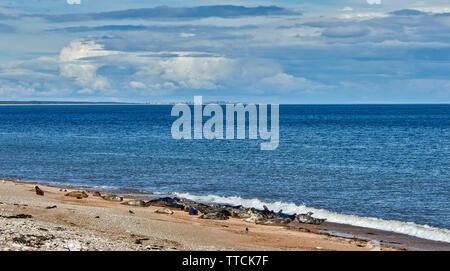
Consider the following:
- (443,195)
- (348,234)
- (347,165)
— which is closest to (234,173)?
(347,165)

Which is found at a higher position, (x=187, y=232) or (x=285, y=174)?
(x=187, y=232)

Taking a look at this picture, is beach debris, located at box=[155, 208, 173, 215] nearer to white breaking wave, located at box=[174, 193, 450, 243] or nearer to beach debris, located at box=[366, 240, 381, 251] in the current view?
white breaking wave, located at box=[174, 193, 450, 243]

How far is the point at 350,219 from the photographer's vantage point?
79.7 ft

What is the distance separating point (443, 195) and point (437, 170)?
11.4m

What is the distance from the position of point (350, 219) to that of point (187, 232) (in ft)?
27.8

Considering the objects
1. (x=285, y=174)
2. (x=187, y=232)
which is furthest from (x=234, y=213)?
(x=285, y=174)

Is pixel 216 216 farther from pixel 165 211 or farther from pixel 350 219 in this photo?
pixel 350 219

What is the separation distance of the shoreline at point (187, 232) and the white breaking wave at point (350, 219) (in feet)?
1.90

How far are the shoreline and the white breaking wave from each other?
578mm

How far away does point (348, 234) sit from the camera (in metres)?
21.8

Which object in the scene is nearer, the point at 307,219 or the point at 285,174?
the point at 307,219

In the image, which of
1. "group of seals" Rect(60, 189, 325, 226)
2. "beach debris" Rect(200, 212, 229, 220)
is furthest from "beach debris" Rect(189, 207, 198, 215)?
"beach debris" Rect(200, 212, 229, 220)
